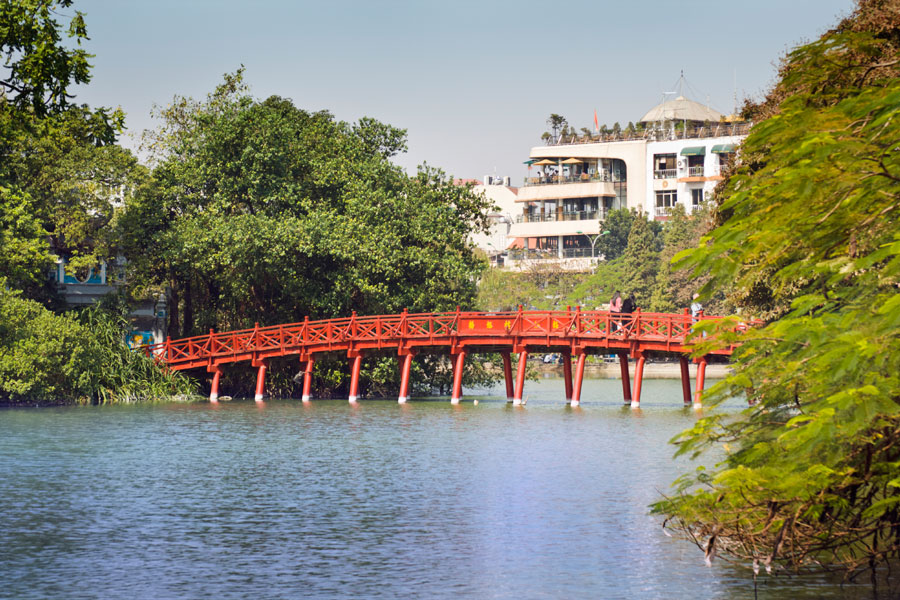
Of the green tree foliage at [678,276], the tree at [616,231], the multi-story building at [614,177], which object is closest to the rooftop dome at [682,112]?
the multi-story building at [614,177]

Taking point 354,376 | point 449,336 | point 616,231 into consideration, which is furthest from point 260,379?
point 616,231

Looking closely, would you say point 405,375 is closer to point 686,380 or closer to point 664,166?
point 686,380

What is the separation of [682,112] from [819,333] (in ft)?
335

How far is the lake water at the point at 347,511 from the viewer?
53.4ft

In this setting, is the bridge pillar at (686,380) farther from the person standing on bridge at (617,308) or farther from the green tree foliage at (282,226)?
the green tree foliage at (282,226)

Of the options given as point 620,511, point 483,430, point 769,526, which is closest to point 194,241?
point 483,430

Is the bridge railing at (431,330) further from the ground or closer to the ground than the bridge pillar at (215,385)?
further from the ground

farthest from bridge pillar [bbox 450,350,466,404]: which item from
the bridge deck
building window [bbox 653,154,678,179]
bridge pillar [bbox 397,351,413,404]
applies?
building window [bbox 653,154,678,179]

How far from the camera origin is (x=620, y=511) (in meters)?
21.7

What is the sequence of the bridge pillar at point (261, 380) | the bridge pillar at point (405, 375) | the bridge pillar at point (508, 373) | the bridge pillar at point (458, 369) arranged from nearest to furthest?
the bridge pillar at point (458, 369) < the bridge pillar at point (405, 375) < the bridge pillar at point (261, 380) < the bridge pillar at point (508, 373)

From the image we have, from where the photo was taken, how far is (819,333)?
12.1m

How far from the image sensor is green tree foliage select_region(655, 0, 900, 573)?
11.4 metres

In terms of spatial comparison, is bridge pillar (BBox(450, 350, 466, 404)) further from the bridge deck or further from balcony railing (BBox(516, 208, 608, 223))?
balcony railing (BBox(516, 208, 608, 223))

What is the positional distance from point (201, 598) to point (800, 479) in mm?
7177
